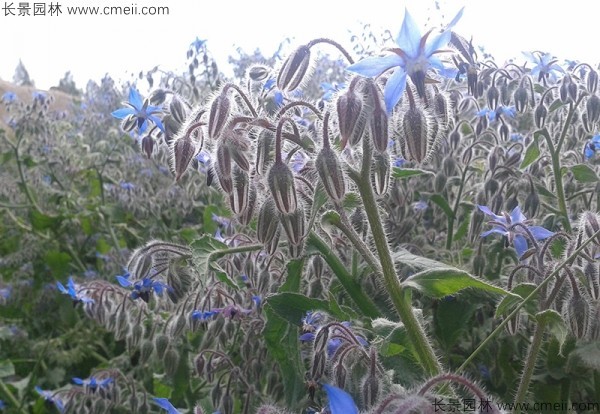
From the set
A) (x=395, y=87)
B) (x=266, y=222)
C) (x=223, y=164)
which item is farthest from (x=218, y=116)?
(x=395, y=87)

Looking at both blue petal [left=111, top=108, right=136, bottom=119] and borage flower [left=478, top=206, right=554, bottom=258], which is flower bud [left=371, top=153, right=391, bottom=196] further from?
blue petal [left=111, top=108, right=136, bottom=119]

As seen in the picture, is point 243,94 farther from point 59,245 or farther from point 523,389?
point 59,245

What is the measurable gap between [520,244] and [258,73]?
71cm

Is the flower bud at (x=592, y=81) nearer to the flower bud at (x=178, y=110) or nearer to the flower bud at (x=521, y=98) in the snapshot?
the flower bud at (x=521, y=98)

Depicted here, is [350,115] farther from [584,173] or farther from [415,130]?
[584,173]

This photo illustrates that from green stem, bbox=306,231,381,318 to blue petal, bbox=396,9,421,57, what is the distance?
381 millimetres

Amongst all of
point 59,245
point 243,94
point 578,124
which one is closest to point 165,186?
point 59,245

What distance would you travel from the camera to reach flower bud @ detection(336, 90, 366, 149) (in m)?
1.01

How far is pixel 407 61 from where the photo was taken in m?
1.04

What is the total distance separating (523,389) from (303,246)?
43 cm

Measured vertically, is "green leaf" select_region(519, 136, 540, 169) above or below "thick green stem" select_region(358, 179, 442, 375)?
above

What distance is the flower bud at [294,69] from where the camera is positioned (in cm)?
120

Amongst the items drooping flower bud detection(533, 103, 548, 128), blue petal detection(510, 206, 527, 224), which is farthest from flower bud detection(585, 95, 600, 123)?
blue petal detection(510, 206, 527, 224)

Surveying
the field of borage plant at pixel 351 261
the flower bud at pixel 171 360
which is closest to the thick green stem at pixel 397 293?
the field of borage plant at pixel 351 261
